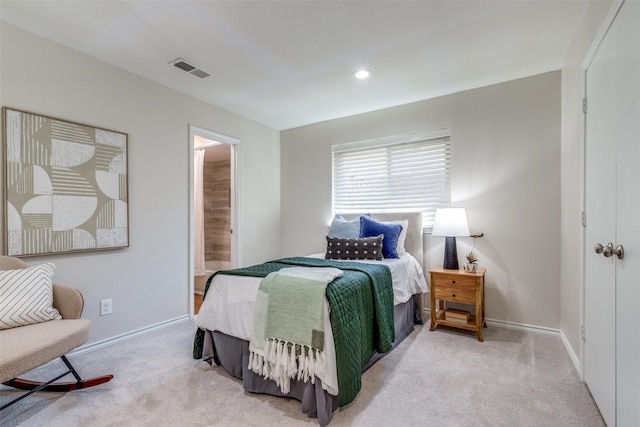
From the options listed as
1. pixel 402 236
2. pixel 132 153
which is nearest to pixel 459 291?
pixel 402 236

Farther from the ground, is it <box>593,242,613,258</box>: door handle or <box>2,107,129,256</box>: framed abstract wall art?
<box>2,107,129,256</box>: framed abstract wall art

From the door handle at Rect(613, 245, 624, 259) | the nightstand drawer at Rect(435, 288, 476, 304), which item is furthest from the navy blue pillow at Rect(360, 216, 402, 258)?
the door handle at Rect(613, 245, 624, 259)

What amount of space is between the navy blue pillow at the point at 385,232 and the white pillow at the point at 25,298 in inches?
103

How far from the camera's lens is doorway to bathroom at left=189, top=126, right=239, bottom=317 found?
4.63 metres

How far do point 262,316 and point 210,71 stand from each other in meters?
2.24

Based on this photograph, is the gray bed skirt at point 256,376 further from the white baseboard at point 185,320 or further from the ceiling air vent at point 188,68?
the ceiling air vent at point 188,68

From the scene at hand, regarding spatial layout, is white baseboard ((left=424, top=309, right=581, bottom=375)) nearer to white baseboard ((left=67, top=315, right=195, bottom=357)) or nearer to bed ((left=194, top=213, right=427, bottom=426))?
bed ((left=194, top=213, right=427, bottom=426))

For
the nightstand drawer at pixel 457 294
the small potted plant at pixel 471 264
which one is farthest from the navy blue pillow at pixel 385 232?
the small potted plant at pixel 471 264

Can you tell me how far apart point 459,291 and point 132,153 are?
3.27 metres

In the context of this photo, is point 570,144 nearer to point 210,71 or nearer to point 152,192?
point 210,71

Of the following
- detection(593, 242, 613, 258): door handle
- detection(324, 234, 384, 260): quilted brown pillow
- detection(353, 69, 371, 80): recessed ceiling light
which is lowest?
detection(324, 234, 384, 260): quilted brown pillow

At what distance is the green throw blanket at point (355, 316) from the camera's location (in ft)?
5.54

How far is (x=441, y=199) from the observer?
3406 mm

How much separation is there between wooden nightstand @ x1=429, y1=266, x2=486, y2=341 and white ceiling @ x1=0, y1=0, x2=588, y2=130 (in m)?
1.88
